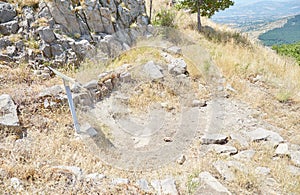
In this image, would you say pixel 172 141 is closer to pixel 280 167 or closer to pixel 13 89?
pixel 280 167

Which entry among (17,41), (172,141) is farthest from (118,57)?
(172,141)

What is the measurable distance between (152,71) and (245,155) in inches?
123

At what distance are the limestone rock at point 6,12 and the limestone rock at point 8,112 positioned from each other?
10.1 ft

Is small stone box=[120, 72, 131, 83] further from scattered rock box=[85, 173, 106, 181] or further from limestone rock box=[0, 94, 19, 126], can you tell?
scattered rock box=[85, 173, 106, 181]

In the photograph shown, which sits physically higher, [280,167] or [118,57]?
[118,57]

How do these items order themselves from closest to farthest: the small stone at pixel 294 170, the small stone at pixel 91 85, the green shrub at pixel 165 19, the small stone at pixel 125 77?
1. the small stone at pixel 294 170
2. the small stone at pixel 91 85
3. the small stone at pixel 125 77
4. the green shrub at pixel 165 19

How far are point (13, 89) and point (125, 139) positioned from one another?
2.30 meters

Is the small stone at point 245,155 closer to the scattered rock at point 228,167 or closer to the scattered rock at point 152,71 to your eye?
the scattered rock at point 228,167

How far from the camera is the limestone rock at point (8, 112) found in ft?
12.2

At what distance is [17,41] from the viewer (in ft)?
19.5

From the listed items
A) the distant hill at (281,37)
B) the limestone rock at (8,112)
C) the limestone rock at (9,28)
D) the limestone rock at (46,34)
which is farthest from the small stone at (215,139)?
the distant hill at (281,37)

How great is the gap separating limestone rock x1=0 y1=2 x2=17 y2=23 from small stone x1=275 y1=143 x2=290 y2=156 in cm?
669

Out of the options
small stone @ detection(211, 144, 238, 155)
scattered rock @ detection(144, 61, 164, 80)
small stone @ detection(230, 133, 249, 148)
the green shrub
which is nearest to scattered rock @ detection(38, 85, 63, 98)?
scattered rock @ detection(144, 61, 164, 80)

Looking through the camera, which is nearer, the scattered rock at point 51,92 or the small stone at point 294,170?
the small stone at point 294,170
